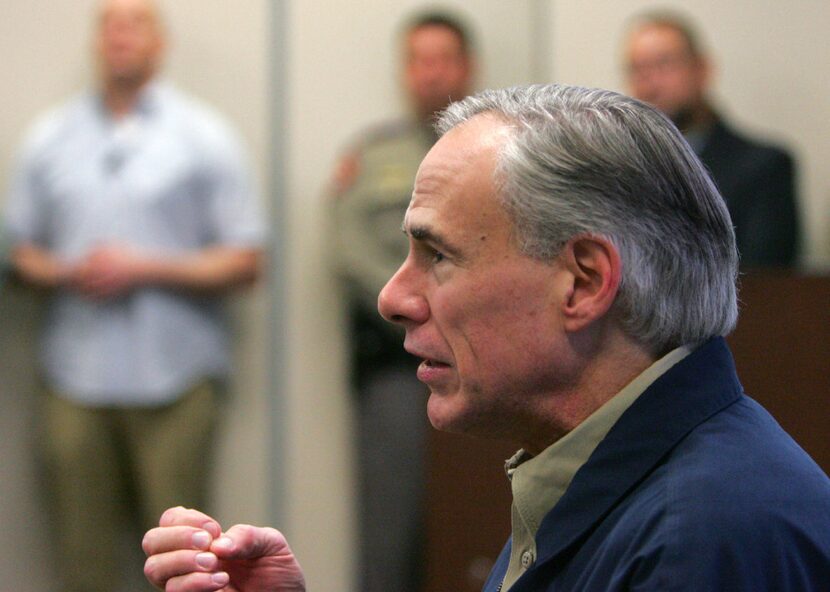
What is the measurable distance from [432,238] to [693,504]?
44 centimetres

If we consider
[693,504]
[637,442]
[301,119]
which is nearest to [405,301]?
[637,442]

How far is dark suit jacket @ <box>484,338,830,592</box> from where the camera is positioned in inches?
47.3

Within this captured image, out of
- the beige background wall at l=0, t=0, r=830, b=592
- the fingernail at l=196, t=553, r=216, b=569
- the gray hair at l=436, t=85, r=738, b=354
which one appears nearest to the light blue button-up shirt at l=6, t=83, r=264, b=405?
the beige background wall at l=0, t=0, r=830, b=592

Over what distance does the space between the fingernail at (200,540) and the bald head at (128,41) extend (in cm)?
268

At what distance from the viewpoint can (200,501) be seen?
405cm

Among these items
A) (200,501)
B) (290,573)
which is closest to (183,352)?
(200,501)

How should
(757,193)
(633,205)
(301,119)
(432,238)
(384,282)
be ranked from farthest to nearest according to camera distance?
(301,119) → (384,282) → (757,193) → (432,238) → (633,205)

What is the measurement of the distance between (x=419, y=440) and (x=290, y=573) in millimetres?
2317

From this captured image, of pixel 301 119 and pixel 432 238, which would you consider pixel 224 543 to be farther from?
pixel 301 119

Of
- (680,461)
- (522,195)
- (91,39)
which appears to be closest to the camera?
(680,461)

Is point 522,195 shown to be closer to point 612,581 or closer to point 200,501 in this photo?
point 612,581

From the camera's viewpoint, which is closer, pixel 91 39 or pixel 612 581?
pixel 612 581

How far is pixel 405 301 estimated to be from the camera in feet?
5.03

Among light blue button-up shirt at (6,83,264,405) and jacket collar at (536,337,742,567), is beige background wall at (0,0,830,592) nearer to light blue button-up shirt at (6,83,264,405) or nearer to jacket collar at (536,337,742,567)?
light blue button-up shirt at (6,83,264,405)
